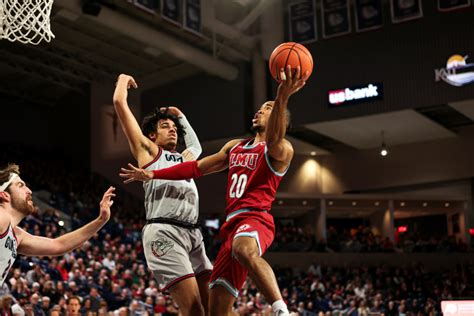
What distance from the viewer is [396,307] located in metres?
19.5

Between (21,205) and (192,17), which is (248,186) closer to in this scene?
(21,205)

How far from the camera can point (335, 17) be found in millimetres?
23016

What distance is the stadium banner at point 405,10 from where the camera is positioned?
2180cm

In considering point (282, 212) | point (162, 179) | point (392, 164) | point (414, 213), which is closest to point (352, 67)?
point (392, 164)

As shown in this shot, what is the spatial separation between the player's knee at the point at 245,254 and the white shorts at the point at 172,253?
64cm

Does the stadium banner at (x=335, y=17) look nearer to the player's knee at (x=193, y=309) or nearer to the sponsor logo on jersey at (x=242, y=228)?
the sponsor logo on jersey at (x=242, y=228)

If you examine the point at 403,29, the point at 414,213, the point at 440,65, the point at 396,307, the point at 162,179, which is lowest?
the point at 396,307

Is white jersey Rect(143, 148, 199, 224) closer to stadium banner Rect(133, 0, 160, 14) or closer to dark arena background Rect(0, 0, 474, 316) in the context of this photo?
dark arena background Rect(0, 0, 474, 316)

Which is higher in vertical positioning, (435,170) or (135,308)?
(435,170)

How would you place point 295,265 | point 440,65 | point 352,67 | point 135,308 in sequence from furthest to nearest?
point 295,265 → point 352,67 → point 440,65 → point 135,308

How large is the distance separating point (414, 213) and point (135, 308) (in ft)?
71.1

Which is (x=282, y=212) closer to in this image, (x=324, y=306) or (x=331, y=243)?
(x=331, y=243)

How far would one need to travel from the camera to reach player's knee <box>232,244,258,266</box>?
16.0 feet

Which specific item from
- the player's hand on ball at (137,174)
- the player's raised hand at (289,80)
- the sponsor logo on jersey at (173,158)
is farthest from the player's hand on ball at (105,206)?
the player's raised hand at (289,80)
